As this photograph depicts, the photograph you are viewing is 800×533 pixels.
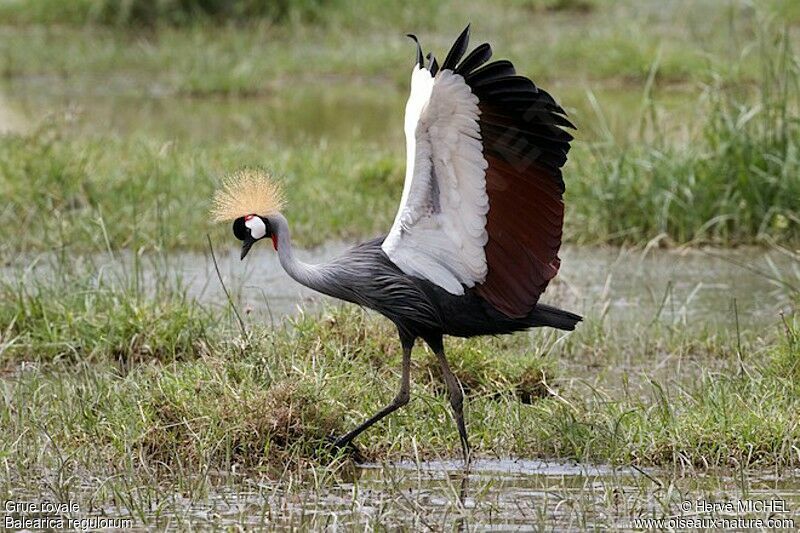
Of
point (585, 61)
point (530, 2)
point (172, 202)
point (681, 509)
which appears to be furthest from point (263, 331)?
point (530, 2)

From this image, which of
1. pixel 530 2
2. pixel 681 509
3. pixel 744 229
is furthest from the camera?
pixel 530 2

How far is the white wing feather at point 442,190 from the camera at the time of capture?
508 centimetres

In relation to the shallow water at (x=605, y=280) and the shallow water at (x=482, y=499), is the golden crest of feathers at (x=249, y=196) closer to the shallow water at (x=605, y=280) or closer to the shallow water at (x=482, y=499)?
the shallow water at (x=482, y=499)

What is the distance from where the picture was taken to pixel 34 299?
693cm

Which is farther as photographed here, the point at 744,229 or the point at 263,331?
the point at 744,229

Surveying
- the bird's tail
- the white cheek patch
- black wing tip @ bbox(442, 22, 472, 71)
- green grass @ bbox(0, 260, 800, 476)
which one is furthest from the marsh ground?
black wing tip @ bbox(442, 22, 472, 71)

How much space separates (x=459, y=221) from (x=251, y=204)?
0.73 metres

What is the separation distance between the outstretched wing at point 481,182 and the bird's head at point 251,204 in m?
0.42

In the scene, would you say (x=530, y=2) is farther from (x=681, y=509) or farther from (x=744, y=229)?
(x=681, y=509)

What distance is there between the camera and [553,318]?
18.4 ft

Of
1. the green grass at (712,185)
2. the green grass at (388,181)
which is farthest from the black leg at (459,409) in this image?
the green grass at (712,185)

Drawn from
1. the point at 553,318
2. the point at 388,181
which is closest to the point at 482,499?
the point at 553,318

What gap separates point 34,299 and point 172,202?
2.09 meters

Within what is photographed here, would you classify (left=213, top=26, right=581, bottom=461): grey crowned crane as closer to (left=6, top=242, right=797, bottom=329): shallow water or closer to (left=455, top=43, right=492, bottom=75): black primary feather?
(left=455, top=43, right=492, bottom=75): black primary feather
